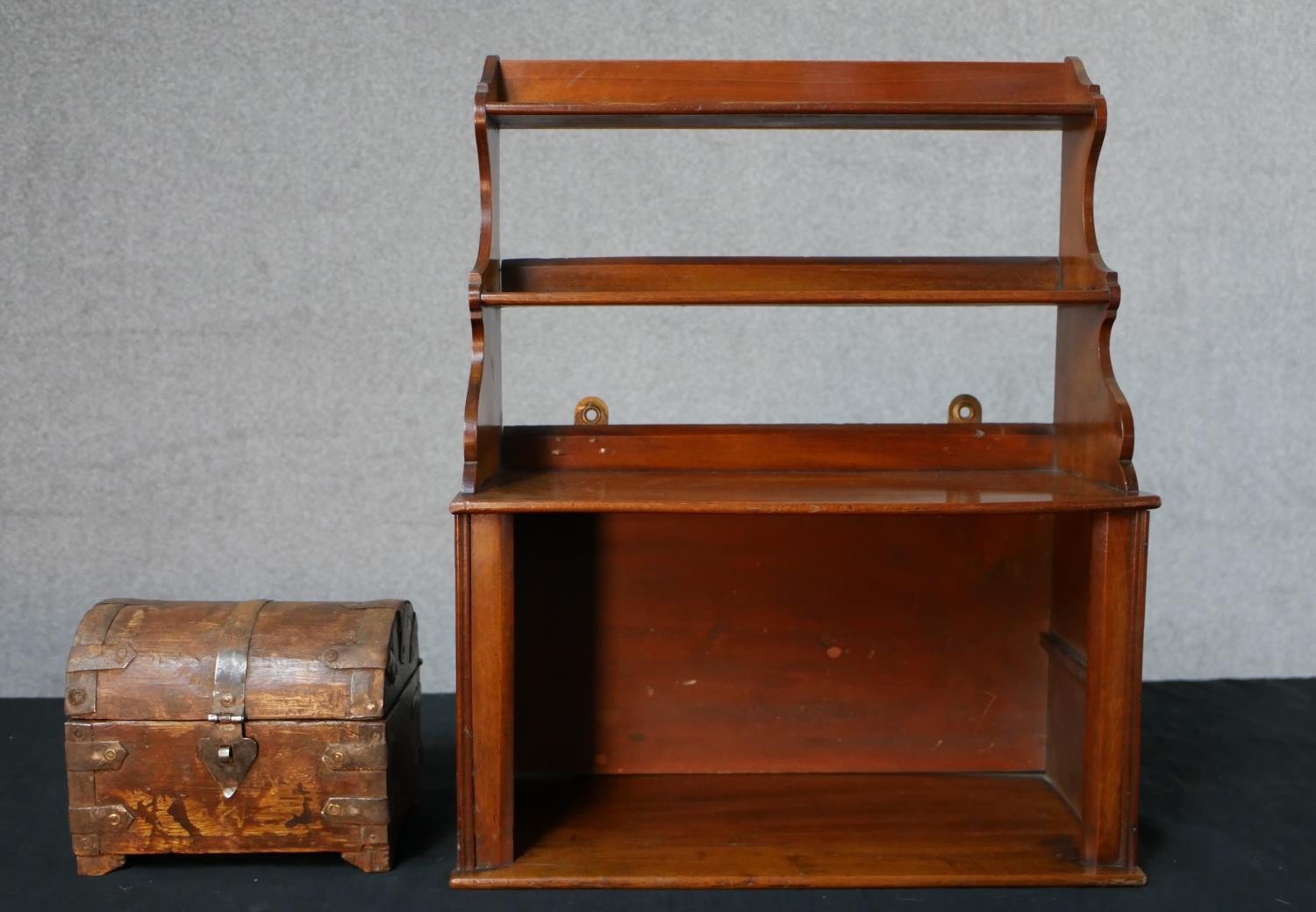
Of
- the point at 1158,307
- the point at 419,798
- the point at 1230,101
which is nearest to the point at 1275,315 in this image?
the point at 1158,307

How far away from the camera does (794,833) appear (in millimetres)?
2605

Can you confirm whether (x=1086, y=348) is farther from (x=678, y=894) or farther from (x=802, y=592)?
(x=678, y=894)

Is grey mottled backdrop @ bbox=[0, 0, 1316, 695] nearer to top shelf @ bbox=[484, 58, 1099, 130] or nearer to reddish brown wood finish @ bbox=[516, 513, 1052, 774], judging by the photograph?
reddish brown wood finish @ bbox=[516, 513, 1052, 774]

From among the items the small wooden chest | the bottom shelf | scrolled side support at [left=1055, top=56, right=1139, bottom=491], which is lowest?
the bottom shelf

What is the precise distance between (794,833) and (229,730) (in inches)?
45.3

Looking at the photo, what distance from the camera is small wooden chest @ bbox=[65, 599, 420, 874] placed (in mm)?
2422

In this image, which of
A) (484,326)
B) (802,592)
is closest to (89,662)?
(484,326)

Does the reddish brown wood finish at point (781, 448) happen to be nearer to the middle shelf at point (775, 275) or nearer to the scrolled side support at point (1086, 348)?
the scrolled side support at point (1086, 348)

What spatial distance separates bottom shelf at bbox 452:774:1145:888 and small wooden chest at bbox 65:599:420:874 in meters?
0.31

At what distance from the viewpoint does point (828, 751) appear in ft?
9.70

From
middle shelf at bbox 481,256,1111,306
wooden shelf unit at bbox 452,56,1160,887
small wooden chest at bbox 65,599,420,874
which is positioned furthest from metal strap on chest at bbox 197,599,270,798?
middle shelf at bbox 481,256,1111,306

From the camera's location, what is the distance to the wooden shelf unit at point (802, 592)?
2.41 metres

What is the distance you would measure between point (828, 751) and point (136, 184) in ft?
8.29

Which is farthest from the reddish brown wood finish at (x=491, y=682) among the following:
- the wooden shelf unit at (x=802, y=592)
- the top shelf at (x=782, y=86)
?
the top shelf at (x=782, y=86)
